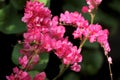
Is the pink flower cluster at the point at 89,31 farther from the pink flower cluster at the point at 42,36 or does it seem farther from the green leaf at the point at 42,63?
the green leaf at the point at 42,63

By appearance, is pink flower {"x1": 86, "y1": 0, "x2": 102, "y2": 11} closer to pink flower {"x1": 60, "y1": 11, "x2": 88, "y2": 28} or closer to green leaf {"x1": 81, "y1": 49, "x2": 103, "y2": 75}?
pink flower {"x1": 60, "y1": 11, "x2": 88, "y2": 28}

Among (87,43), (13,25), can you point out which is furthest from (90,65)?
(13,25)

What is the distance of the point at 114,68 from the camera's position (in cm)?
239

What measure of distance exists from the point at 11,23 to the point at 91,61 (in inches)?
17.6

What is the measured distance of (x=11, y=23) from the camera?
1.98m

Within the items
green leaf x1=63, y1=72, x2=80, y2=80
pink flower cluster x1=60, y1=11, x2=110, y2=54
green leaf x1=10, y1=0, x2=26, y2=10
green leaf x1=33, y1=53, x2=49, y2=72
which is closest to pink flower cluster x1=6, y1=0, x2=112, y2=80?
pink flower cluster x1=60, y1=11, x2=110, y2=54

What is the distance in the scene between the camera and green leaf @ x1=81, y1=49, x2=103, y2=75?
2.12 metres

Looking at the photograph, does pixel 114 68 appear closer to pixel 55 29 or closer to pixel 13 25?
pixel 13 25

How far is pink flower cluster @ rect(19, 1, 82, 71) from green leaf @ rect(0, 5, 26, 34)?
1.12ft

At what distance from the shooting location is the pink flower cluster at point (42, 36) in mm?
1512

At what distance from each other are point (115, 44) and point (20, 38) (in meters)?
0.56

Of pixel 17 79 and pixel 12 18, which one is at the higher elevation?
pixel 12 18

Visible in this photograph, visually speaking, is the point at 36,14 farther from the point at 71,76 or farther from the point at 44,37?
the point at 71,76

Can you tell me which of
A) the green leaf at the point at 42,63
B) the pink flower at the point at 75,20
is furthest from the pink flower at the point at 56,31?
the green leaf at the point at 42,63
